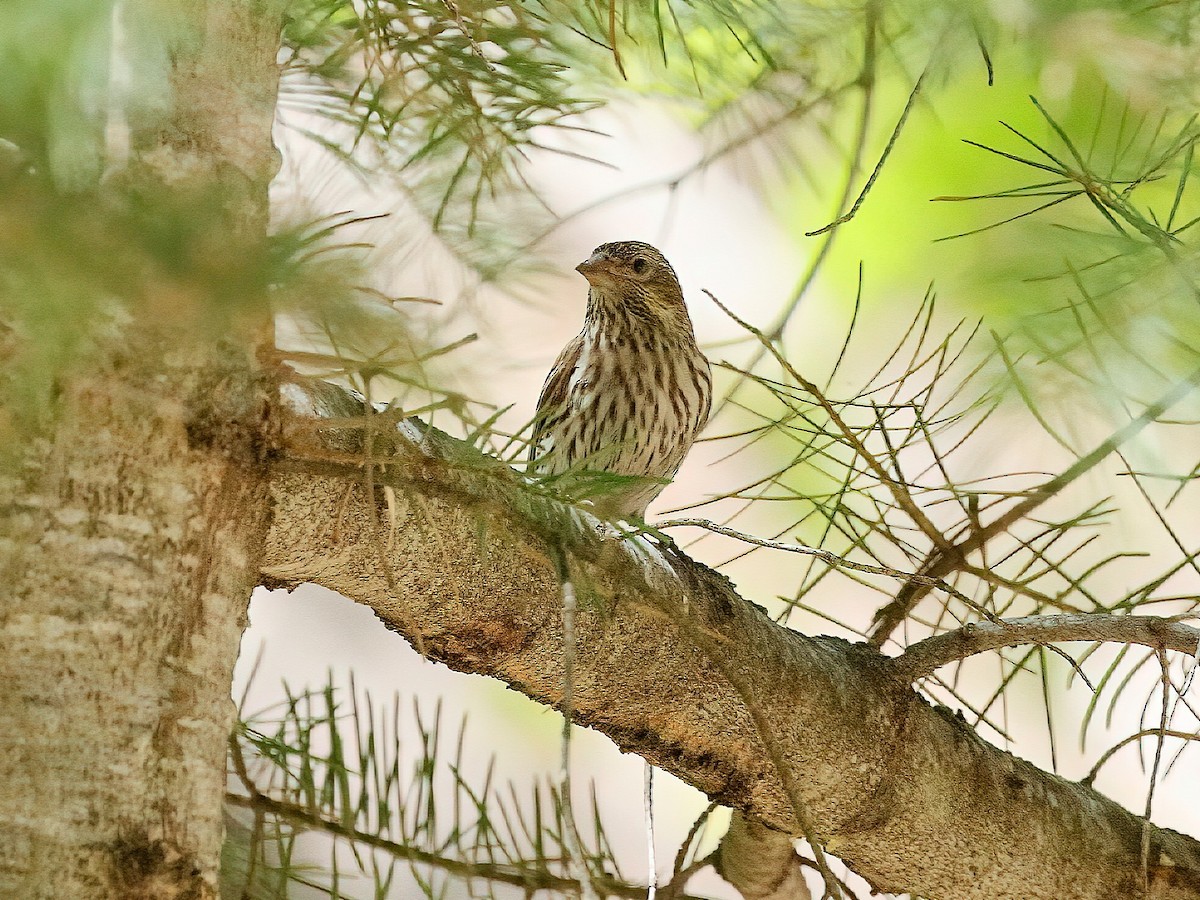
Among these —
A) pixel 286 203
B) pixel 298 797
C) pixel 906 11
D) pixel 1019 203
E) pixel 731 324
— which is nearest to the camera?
pixel 286 203

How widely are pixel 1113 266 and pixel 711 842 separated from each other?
1.40 meters

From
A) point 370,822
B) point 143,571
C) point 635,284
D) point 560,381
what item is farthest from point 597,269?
point 143,571

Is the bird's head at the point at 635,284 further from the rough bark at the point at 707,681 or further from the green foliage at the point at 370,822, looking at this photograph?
the green foliage at the point at 370,822

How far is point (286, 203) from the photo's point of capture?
2.51 feet

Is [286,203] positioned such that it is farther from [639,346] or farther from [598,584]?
[639,346]

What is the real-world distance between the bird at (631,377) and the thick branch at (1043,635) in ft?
2.15

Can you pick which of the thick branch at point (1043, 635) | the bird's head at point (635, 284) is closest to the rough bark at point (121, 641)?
the thick branch at point (1043, 635)

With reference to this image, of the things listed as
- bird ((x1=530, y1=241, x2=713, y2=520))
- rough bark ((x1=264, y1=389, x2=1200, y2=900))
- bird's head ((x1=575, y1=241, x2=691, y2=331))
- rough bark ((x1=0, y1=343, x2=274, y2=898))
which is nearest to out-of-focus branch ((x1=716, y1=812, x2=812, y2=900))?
rough bark ((x1=264, y1=389, x2=1200, y2=900))

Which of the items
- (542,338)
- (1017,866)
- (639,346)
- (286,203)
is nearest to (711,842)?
(1017,866)

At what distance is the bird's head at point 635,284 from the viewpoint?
2715 mm

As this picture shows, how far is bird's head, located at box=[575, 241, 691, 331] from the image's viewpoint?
271cm

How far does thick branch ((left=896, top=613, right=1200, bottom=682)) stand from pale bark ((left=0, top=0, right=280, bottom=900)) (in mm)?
1112

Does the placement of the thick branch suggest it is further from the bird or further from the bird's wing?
the bird's wing

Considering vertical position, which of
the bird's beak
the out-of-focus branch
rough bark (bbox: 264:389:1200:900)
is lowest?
the out-of-focus branch
